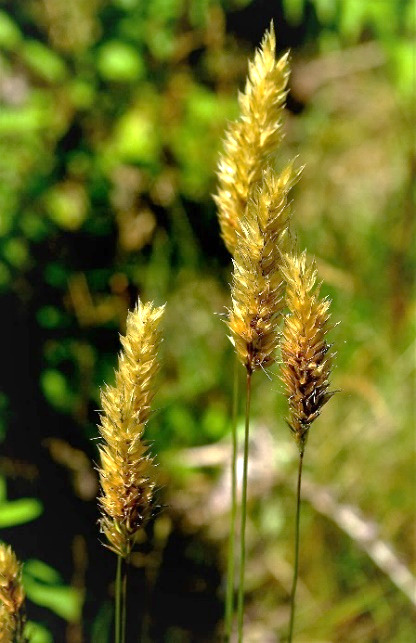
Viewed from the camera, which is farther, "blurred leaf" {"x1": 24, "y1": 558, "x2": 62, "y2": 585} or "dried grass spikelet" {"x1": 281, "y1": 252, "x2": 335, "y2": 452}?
"blurred leaf" {"x1": 24, "y1": 558, "x2": 62, "y2": 585}

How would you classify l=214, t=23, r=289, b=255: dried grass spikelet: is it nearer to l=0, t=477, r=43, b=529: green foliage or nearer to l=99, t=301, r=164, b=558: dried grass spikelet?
l=99, t=301, r=164, b=558: dried grass spikelet

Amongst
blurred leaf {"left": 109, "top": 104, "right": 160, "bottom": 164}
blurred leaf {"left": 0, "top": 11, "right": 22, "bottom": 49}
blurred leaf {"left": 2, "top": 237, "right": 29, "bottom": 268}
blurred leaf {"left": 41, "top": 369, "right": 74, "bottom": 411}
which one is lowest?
blurred leaf {"left": 41, "top": 369, "right": 74, "bottom": 411}

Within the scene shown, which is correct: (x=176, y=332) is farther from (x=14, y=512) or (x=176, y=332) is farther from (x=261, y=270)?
(x=261, y=270)

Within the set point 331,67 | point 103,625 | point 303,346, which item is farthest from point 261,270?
point 331,67

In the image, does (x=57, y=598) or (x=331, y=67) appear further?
(x=331, y=67)

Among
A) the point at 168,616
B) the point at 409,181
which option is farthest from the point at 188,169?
the point at 168,616

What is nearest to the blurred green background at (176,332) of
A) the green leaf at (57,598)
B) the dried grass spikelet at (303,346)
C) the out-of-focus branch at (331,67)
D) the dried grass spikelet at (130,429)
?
the green leaf at (57,598)

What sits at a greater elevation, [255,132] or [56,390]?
[56,390]

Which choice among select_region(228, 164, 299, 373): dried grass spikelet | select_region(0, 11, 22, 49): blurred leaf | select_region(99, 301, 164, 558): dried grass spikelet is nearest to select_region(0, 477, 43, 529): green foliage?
select_region(99, 301, 164, 558): dried grass spikelet
